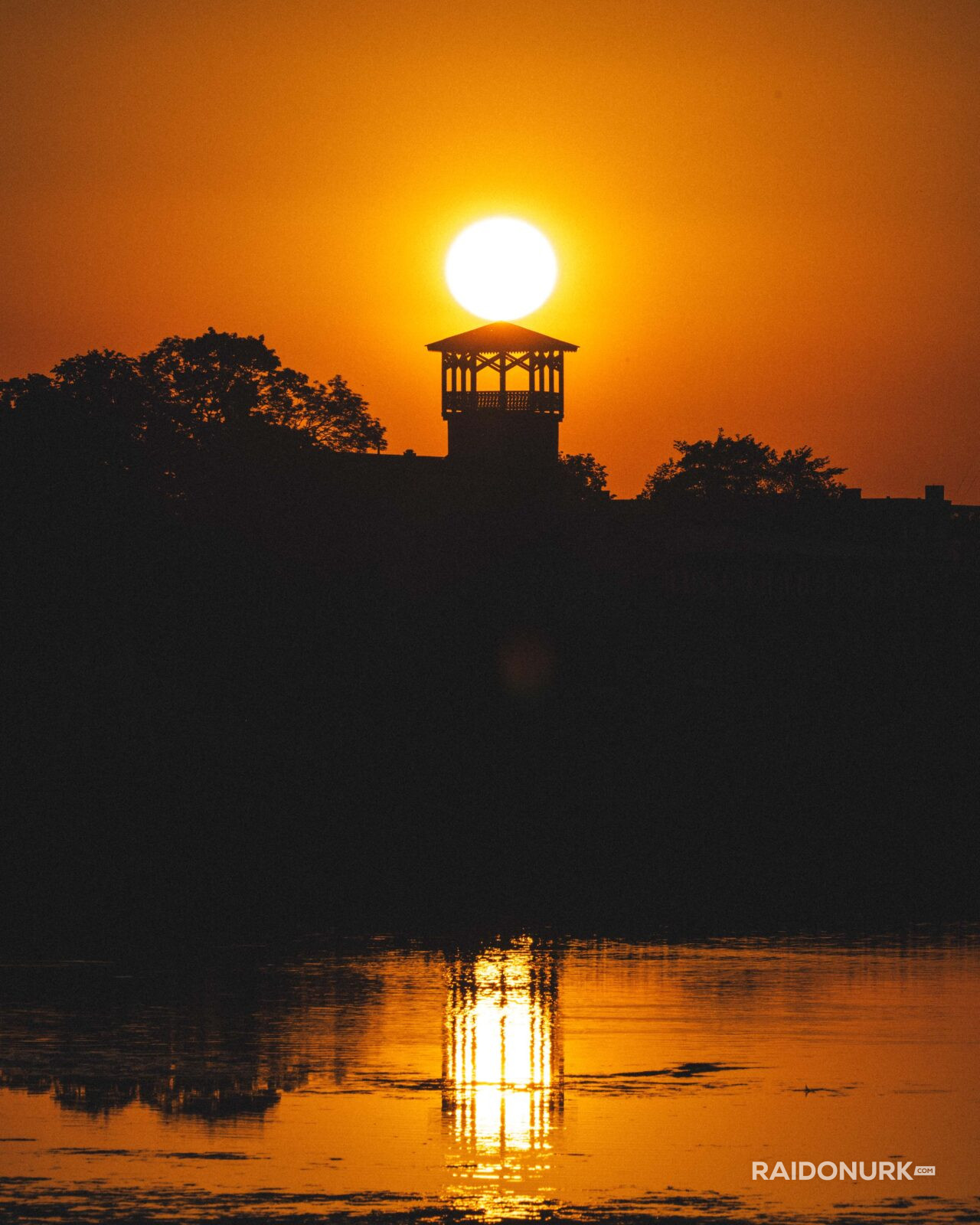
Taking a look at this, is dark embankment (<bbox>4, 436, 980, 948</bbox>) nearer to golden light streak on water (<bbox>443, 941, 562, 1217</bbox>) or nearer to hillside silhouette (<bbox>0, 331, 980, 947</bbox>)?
hillside silhouette (<bbox>0, 331, 980, 947</bbox>)

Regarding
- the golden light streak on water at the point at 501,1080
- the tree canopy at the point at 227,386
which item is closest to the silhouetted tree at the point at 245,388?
the tree canopy at the point at 227,386

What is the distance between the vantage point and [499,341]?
7006 cm

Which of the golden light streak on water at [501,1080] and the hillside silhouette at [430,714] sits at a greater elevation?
the hillside silhouette at [430,714]

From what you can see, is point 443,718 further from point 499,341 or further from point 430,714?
point 499,341

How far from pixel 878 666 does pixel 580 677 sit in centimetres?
658

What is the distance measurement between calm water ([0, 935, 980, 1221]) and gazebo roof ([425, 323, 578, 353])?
52.2m

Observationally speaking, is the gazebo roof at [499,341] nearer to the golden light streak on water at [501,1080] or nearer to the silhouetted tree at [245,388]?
the silhouetted tree at [245,388]

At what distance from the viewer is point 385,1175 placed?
10.7 metres

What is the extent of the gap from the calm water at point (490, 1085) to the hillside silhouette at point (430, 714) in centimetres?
448

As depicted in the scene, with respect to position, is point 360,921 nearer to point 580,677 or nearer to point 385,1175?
point 385,1175

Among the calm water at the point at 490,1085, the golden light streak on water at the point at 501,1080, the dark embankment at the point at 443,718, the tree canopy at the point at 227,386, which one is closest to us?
the calm water at the point at 490,1085

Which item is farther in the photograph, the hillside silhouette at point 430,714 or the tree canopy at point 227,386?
the tree canopy at point 227,386

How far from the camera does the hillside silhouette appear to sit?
25.6 m

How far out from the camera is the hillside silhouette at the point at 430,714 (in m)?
25.6
